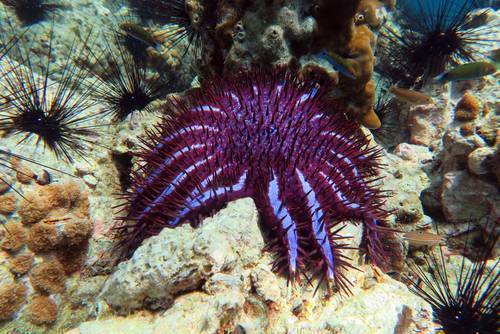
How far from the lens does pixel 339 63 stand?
3.84 metres

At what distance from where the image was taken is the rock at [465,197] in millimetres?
3855

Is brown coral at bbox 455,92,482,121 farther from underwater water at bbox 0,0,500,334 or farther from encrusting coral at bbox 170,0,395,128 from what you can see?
encrusting coral at bbox 170,0,395,128

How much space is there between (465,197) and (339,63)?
2.34 metres

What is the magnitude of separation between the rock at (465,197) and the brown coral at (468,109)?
3.39 feet

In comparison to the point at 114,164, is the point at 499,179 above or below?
below

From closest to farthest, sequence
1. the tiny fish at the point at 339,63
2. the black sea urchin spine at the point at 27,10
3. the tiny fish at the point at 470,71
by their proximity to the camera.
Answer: the tiny fish at the point at 339,63
the tiny fish at the point at 470,71
the black sea urchin spine at the point at 27,10

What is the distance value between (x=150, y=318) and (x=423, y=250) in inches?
131

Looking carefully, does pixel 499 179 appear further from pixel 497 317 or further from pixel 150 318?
pixel 150 318

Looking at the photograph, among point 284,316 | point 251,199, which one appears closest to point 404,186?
point 251,199

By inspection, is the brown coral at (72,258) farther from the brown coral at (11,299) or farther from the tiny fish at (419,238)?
the tiny fish at (419,238)

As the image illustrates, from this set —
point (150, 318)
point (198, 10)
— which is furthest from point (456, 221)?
point (198, 10)

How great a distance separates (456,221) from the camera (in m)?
4.14

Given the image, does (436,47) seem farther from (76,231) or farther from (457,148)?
(76,231)

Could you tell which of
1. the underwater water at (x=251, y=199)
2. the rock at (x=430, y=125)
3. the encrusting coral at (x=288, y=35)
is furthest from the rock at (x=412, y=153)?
the encrusting coral at (x=288, y=35)
